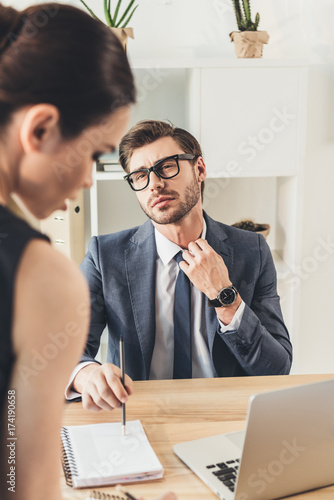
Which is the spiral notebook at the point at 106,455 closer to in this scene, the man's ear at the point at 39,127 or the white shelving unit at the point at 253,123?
the man's ear at the point at 39,127

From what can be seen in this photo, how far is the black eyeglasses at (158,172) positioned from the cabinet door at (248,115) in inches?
27.9

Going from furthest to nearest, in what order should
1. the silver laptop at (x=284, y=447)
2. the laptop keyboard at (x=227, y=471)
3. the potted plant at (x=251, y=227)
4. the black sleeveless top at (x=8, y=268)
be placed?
the potted plant at (x=251, y=227), the laptop keyboard at (x=227, y=471), the silver laptop at (x=284, y=447), the black sleeveless top at (x=8, y=268)

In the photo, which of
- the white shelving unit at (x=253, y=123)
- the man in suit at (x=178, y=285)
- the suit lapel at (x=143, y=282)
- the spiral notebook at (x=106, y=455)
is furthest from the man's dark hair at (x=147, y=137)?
the spiral notebook at (x=106, y=455)

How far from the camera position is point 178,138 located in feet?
6.32

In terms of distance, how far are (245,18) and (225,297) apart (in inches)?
59.7

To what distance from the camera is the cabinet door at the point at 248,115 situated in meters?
2.50

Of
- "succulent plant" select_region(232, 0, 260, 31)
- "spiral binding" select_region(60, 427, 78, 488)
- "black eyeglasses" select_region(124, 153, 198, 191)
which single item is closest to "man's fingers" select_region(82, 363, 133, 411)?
"spiral binding" select_region(60, 427, 78, 488)

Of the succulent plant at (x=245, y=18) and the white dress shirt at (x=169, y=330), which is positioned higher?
the succulent plant at (x=245, y=18)

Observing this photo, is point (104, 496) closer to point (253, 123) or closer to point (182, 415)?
point (182, 415)

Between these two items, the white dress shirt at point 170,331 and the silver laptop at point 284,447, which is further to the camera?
the white dress shirt at point 170,331

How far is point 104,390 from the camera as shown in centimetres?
132

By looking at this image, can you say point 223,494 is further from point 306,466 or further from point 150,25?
point 150,25

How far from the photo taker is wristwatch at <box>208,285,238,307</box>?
1.67 m

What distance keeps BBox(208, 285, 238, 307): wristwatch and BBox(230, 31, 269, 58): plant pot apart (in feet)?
4.35
